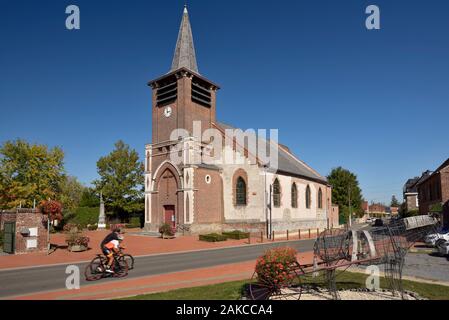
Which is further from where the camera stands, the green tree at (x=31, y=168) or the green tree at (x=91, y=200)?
the green tree at (x=91, y=200)

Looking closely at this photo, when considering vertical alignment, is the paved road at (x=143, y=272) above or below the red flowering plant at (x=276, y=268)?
below

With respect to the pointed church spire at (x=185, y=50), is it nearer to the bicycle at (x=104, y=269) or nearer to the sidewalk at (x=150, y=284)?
the bicycle at (x=104, y=269)

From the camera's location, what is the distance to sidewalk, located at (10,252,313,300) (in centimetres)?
903

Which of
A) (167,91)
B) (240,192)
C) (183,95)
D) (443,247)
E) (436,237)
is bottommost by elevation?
(443,247)

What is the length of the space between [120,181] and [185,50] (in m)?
21.9

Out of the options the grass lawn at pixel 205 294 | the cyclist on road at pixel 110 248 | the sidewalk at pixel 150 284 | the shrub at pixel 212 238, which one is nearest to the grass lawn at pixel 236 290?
the grass lawn at pixel 205 294

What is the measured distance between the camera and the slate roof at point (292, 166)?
37328 millimetres

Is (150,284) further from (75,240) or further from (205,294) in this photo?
(75,240)

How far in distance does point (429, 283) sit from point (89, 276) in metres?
11.3

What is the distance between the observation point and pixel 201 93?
117 feet

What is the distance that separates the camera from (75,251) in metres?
20.3

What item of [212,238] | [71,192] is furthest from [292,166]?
[71,192]

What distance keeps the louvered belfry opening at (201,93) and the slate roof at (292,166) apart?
10.0ft
